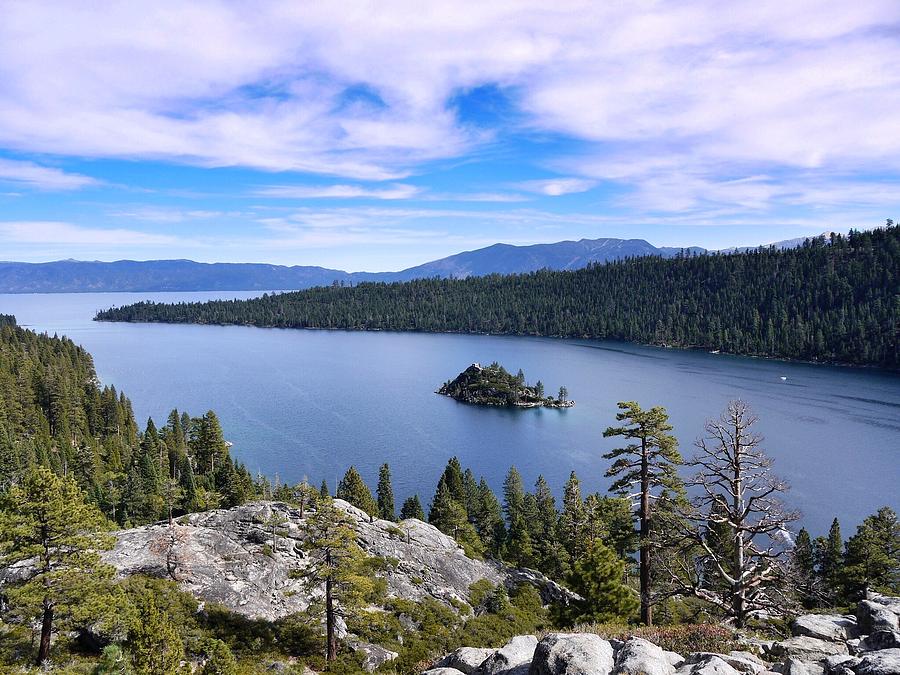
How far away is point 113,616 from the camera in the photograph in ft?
79.8

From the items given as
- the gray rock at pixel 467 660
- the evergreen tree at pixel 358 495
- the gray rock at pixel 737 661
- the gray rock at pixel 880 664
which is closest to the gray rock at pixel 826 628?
the gray rock at pixel 737 661

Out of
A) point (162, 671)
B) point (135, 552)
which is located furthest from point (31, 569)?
point (162, 671)

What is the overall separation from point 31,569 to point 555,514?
5735cm

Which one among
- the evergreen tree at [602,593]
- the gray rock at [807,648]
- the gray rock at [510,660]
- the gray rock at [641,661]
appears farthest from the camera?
the evergreen tree at [602,593]

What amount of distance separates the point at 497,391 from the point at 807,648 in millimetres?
143596

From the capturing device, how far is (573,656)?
1482 cm

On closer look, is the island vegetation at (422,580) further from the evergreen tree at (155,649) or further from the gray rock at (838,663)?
the gray rock at (838,663)

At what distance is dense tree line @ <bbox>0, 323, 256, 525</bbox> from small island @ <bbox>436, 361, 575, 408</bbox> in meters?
80.7

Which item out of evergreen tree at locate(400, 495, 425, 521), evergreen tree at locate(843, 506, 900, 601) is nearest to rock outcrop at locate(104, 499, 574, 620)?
evergreen tree at locate(400, 495, 425, 521)

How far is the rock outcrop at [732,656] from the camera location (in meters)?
14.0

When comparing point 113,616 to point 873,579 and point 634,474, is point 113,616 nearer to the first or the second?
point 634,474

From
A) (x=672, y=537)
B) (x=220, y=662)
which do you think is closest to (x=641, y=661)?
(x=672, y=537)

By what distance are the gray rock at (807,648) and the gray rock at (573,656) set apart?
6.00 m

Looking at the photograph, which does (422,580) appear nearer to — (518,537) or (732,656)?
(518,537)
